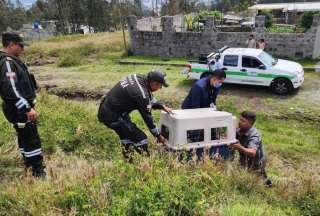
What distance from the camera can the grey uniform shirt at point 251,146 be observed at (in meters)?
4.96

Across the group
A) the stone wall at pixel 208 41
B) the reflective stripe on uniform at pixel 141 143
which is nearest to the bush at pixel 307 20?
the stone wall at pixel 208 41

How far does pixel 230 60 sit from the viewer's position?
12.7 metres

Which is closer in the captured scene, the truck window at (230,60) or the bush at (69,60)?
the truck window at (230,60)

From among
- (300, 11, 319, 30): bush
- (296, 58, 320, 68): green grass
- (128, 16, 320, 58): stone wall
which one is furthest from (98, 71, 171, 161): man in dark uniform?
(300, 11, 319, 30): bush

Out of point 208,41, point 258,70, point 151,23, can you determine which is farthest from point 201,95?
point 151,23

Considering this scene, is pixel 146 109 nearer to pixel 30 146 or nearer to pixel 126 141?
pixel 126 141

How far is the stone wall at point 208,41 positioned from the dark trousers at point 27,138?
14.4m

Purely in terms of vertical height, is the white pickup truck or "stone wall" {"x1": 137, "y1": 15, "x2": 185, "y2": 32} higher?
"stone wall" {"x1": 137, "y1": 15, "x2": 185, "y2": 32}

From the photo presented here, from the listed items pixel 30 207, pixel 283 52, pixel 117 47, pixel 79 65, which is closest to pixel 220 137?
pixel 30 207

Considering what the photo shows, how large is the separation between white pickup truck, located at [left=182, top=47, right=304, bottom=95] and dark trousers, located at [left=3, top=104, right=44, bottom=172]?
358 inches

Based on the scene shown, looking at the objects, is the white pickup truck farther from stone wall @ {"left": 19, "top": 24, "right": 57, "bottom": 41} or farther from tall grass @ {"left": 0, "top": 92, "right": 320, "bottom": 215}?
stone wall @ {"left": 19, "top": 24, "right": 57, "bottom": 41}

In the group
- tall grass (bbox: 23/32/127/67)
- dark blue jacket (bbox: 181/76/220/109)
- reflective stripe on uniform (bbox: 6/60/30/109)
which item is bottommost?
tall grass (bbox: 23/32/127/67)

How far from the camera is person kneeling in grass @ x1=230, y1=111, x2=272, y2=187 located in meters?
4.91

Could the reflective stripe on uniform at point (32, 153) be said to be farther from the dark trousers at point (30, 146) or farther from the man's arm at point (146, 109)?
the man's arm at point (146, 109)
